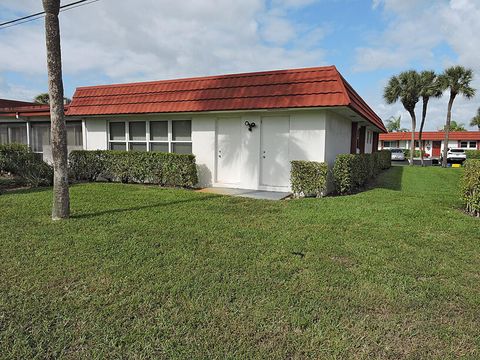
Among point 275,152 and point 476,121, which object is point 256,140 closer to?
point 275,152

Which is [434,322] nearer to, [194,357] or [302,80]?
[194,357]

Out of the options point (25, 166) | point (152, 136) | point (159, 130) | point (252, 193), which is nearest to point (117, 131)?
point (152, 136)

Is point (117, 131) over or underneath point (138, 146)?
over

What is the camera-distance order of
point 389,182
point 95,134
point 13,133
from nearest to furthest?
point 95,134 → point 389,182 → point 13,133

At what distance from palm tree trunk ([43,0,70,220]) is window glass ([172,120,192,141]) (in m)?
5.19

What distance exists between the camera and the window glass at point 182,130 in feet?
36.1

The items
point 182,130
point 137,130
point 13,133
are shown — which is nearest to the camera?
point 182,130

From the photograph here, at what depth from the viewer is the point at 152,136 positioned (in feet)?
38.0

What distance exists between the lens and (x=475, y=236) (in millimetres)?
5496

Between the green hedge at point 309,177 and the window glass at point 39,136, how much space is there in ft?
37.3

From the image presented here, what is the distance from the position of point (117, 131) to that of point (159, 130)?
186 cm

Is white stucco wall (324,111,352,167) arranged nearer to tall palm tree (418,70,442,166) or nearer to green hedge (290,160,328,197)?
green hedge (290,160,328,197)

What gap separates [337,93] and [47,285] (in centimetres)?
739

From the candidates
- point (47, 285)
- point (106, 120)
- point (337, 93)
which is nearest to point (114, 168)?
point (106, 120)
